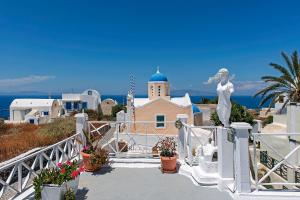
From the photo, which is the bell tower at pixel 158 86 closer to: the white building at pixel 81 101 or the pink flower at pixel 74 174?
the pink flower at pixel 74 174

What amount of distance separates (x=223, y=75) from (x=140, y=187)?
10.1ft

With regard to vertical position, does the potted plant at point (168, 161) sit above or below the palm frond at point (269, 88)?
below

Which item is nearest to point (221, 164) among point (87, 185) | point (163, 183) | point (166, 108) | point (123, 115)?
point (163, 183)

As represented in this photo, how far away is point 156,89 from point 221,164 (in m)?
21.0

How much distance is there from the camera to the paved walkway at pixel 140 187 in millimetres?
4906

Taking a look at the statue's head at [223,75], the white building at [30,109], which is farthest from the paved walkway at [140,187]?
the white building at [30,109]

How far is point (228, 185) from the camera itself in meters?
5.16

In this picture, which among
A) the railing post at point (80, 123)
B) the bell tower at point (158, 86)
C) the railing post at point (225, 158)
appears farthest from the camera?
the bell tower at point (158, 86)

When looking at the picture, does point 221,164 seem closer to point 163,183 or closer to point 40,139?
point 163,183

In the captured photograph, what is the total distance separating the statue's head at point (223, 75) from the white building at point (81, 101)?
44.0m

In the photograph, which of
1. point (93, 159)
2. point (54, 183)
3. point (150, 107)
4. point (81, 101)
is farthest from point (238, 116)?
point (81, 101)

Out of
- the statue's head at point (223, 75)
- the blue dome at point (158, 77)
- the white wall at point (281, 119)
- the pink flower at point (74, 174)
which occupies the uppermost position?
the blue dome at point (158, 77)

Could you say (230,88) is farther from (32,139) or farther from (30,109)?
(30,109)

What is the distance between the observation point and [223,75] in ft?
17.6
